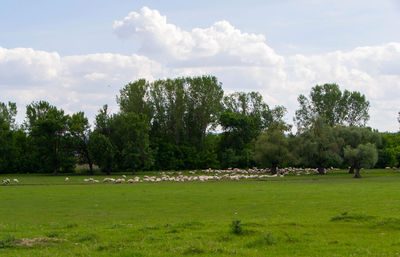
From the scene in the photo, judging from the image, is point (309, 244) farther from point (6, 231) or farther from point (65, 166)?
point (65, 166)

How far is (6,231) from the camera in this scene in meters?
16.5

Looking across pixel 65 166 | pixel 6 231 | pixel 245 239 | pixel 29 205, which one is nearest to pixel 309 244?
pixel 245 239

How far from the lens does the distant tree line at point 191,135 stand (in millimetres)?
81188

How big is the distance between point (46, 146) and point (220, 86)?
148ft

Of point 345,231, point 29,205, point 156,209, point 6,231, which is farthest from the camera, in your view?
point 29,205

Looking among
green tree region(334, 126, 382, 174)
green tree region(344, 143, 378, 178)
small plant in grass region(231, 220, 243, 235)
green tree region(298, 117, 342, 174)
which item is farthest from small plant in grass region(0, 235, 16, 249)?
green tree region(334, 126, 382, 174)

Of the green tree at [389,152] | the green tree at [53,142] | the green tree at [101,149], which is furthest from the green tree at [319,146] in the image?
the green tree at [53,142]

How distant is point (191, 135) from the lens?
110 metres

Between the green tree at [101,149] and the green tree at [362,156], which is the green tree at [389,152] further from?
the green tree at [101,149]

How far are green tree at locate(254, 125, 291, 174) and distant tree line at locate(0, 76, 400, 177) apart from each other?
194 mm

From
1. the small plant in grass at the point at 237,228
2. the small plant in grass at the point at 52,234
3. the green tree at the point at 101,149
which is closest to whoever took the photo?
the small plant in grass at the point at 237,228

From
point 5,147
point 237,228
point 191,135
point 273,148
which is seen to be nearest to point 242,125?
point 191,135

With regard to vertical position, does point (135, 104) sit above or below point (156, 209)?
above

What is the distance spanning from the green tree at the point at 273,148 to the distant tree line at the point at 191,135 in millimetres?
194
